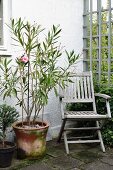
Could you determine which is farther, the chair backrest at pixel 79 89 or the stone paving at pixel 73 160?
the chair backrest at pixel 79 89

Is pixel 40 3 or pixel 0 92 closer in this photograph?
pixel 0 92

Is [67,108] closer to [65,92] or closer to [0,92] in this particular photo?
[65,92]

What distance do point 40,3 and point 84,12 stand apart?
1009 millimetres

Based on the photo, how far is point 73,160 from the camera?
402 centimetres

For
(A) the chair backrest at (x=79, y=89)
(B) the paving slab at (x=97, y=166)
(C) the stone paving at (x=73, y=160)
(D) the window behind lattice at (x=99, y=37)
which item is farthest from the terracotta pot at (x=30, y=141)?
(D) the window behind lattice at (x=99, y=37)

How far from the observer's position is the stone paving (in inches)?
149

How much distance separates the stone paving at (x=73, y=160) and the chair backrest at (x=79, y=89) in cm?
77

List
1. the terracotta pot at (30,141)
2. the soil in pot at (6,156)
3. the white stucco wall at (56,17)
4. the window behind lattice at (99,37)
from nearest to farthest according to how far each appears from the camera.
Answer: the soil in pot at (6,156)
the terracotta pot at (30,141)
the white stucco wall at (56,17)
the window behind lattice at (99,37)

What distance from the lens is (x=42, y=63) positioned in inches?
164

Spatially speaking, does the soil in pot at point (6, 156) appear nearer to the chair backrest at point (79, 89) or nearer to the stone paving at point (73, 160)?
the stone paving at point (73, 160)

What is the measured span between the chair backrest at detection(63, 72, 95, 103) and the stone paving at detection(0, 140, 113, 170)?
30.1 inches

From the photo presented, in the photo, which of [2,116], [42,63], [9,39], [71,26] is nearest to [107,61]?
[71,26]

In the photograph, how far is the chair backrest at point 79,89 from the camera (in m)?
4.82

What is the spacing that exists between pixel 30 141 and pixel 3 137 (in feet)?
1.18
